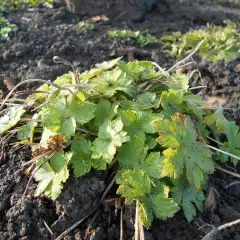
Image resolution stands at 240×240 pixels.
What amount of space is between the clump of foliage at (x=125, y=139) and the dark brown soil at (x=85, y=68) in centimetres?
10

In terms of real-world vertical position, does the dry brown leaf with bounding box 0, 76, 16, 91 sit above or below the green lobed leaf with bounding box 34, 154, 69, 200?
below

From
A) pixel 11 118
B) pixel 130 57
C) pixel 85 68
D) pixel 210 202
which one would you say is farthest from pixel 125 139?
pixel 130 57

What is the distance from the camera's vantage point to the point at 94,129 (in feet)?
7.16

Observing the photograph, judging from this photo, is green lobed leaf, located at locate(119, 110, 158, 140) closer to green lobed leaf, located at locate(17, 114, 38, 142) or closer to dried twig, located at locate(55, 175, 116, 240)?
dried twig, located at locate(55, 175, 116, 240)

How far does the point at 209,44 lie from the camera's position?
393 cm

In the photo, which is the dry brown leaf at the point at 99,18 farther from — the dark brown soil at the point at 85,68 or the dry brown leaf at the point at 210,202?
the dry brown leaf at the point at 210,202

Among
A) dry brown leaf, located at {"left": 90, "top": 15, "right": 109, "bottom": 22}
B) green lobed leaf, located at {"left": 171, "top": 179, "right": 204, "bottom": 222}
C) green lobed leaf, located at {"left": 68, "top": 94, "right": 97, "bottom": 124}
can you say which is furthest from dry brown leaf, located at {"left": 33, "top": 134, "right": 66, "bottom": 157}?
dry brown leaf, located at {"left": 90, "top": 15, "right": 109, "bottom": 22}

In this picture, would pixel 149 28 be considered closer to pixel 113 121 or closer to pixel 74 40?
pixel 74 40

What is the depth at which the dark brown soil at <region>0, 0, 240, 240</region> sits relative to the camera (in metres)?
2.02

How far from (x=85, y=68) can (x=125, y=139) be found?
5.76 feet

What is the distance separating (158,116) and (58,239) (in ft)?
2.74

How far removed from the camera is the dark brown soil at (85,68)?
6.63 feet

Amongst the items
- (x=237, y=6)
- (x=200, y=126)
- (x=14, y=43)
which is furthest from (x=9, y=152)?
(x=237, y=6)

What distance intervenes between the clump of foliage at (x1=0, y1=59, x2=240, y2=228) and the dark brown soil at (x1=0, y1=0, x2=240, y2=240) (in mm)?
100
